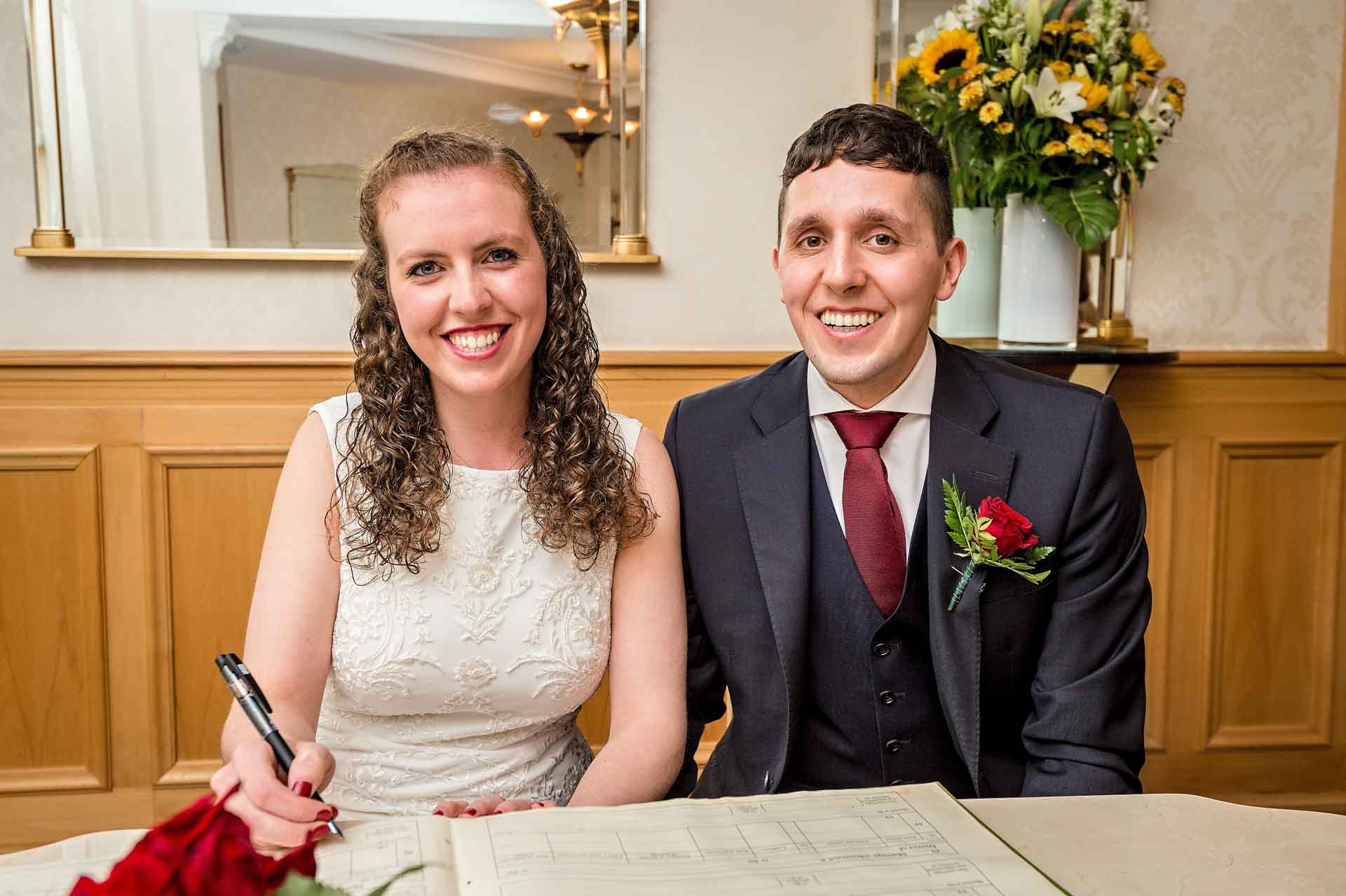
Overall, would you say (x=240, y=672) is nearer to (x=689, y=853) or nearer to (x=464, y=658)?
(x=689, y=853)

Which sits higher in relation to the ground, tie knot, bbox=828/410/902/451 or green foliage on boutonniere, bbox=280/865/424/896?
tie knot, bbox=828/410/902/451

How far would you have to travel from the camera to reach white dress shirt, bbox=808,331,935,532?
1.69 meters

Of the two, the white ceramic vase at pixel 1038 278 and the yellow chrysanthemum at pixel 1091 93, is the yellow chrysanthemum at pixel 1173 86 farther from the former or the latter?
the white ceramic vase at pixel 1038 278

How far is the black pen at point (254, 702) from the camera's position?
1.00 metres

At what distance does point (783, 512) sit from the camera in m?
1.67

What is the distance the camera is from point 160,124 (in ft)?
8.89

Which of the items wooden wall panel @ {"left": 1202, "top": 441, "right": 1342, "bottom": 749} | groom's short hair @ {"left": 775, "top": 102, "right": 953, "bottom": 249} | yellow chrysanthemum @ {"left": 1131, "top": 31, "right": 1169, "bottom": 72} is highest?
yellow chrysanthemum @ {"left": 1131, "top": 31, "right": 1169, "bottom": 72}

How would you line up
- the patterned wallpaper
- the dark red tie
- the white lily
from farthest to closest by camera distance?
1. the patterned wallpaper
2. the white lily
3. the dark red tie

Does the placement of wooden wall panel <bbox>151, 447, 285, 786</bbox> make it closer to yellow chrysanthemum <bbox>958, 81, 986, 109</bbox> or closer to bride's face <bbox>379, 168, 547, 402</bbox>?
bride's face <bbox>379, 168, 547, 402</bbox>

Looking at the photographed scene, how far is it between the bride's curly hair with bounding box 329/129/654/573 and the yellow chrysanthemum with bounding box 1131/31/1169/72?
1.54 m

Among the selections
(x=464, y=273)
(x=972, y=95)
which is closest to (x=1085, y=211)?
(x=972, y=95)

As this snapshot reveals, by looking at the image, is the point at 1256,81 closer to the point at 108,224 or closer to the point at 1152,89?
the point at 1152,89

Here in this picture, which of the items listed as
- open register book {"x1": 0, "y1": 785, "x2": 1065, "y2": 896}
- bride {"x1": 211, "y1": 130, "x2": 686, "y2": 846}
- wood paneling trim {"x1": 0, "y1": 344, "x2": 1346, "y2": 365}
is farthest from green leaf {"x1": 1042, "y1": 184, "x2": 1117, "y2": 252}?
open register book {"x1": 0, "y1": 785, "x2": 1065, "y2": 896}

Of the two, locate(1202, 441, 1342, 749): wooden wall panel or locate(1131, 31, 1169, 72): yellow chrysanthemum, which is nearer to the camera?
locate(1131, 31, 1169, 72): yellow chrysanthemum
